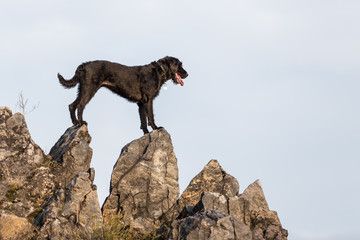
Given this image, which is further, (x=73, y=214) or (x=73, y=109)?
(x=73, y=109)

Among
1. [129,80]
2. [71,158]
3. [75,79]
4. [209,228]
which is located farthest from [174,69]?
[209,228]

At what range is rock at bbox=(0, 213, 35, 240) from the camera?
1135 centimetres

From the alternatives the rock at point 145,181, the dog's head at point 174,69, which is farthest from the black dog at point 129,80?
the rock at point 145,181

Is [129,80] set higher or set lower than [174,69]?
lower

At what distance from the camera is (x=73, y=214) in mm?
11852

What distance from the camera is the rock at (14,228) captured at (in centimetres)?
1135

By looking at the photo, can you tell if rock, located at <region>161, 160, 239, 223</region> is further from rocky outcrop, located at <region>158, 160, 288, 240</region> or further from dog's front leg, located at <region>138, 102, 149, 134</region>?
dog's front leg, located at <region>138, 102, 149, 134</region>

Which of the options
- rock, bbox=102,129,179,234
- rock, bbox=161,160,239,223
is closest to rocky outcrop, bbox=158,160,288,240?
rock, bbox=161,160,239,223

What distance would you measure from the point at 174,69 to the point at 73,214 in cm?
704

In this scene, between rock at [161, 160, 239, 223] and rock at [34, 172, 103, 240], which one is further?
rock at [161, 160, 239, 223]

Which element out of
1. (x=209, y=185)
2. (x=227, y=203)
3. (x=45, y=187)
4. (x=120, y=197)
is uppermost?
(x=209, y=185)

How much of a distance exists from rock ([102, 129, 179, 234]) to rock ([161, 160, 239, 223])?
14.0 inches

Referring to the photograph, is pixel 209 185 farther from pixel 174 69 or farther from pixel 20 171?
pixel 20 171

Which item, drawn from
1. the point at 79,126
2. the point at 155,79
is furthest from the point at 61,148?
the point at 155,79
